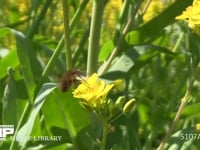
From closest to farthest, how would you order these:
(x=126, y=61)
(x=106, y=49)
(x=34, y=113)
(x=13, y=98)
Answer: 1. (x=34, y=113)
2. (x=13, y=98)
3. (x=126, y=61)
4. (x=106, y=49)

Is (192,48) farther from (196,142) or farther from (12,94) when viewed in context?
(12,94)

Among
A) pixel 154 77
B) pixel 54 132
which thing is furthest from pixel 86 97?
pixel 154 77

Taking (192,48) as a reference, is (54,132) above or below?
below

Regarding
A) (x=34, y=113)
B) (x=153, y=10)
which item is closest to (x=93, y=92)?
(x=34, y=113)

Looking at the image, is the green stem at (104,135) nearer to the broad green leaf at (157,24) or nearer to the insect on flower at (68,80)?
the insect on flower at (68,80)

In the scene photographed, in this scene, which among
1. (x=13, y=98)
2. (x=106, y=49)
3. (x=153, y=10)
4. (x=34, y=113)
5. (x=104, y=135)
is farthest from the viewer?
(x=153, y=10)

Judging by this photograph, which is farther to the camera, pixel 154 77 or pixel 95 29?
pixel 154 77

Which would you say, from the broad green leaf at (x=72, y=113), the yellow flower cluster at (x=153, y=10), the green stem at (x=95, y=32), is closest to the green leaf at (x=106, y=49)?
the green stem at (x=95, y=32)

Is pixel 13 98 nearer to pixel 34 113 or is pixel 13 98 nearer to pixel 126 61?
pixel 34 113
